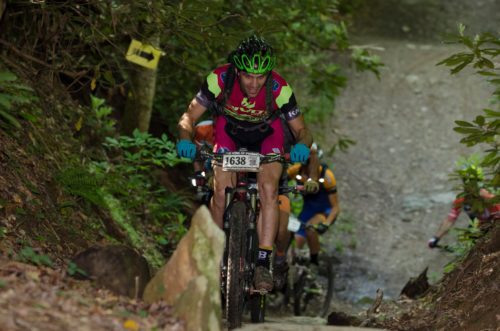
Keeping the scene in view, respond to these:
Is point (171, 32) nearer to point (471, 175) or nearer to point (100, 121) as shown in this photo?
point (100, 121)

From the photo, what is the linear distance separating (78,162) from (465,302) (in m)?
4.38

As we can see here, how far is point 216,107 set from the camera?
7582 mm

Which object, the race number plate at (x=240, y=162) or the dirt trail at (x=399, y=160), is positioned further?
the dirt trail at (x=399, y=160)

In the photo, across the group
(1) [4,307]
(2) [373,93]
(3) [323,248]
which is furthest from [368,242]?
(1) [4,307]

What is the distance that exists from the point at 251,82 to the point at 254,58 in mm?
245

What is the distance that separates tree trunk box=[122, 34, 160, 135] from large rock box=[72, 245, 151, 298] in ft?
18.3

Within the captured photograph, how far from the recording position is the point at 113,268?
5406 mm

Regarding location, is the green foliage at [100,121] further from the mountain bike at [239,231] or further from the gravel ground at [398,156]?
the gravel ground at [398,156]

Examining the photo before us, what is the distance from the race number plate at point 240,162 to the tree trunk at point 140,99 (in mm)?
4129

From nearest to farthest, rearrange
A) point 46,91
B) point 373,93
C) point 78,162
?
point 78,162, point 46,91, point 373,93

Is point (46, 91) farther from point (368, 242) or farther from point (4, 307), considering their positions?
point (368, 242)

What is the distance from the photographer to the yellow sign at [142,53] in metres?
8.77

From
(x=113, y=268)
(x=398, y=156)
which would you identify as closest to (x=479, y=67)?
(x=113, y=268)

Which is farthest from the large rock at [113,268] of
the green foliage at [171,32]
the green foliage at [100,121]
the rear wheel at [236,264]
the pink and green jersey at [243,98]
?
the green foliage at [100,121]
